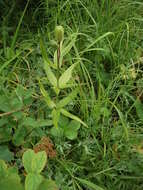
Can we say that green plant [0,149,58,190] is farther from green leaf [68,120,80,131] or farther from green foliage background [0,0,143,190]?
green leaf [68,120,80,131]

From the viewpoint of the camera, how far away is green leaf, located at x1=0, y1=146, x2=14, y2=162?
3.99ft

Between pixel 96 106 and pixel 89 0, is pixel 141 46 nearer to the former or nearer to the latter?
pixel 89 0

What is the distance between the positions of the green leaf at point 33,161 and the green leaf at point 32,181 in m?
0.02

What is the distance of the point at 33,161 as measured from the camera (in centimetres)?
109

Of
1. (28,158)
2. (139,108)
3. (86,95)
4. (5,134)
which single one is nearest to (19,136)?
(5,134)

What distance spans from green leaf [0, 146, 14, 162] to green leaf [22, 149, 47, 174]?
140 millimetres

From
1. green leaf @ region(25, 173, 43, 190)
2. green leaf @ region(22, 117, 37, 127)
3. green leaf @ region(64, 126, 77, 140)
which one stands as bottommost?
green leaf @ region(25, 173, 43, 190)

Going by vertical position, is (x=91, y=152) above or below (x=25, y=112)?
below

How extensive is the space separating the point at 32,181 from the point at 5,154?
0.71ft

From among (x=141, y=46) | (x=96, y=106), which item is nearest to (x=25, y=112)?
(x=96, y=106)

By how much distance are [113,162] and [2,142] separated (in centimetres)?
41

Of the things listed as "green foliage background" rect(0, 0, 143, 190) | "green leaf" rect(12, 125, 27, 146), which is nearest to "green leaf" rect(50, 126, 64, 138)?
"green foliage background" rect(0, 0, 143, 190)

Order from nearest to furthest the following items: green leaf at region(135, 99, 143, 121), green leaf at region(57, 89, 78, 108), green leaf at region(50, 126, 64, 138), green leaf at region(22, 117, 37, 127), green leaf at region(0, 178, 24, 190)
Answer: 1. green leaf at region(0, 178, 24, 190)
2. green leaf at region(57, 89, 78, 108)
3. green leaf at region(22, 117, 37, 127)
4. green leaf at region(50, 126, 64, 138)
5. green leaf at region(135, 99, 143, 121)

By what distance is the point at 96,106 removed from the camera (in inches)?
56.8
